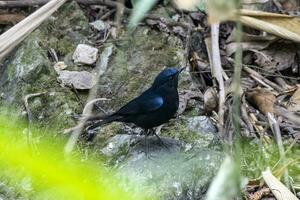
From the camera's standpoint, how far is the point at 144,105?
389 centimetres

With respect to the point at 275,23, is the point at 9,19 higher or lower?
lower

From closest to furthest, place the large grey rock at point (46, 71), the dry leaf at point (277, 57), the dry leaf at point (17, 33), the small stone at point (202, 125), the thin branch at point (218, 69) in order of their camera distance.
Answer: the dry leaf at point (17, 33), the small stone at point (202, 125), the thin branch at point (218, 69), the large grey rock at point (46, 71), the dry leaf at point (277, 57)

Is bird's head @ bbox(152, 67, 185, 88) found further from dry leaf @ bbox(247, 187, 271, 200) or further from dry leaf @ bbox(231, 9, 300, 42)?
dry leaf @ bbox(231, 9, 300, 42)

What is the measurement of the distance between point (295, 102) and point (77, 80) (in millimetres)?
1634

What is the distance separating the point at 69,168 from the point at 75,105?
12.0 ft

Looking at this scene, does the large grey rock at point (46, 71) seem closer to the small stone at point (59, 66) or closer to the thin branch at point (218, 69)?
the small stone at point (59, 66)

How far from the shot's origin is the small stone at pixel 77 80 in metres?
4.55

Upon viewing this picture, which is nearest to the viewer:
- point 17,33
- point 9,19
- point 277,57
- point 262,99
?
point 17,33

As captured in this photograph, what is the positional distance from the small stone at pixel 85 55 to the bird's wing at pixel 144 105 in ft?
3.41

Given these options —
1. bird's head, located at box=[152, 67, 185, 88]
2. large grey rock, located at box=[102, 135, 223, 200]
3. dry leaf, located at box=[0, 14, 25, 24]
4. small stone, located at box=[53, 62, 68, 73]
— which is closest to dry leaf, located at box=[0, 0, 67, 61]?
large grey rock, located at box=[102, 135, 223, 200]

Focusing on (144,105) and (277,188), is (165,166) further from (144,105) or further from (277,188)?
→ (277,188)

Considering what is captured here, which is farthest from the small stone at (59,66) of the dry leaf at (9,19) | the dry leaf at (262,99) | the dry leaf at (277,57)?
the dry leaf at (277,57)

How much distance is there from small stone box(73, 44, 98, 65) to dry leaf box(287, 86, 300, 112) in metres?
1.54

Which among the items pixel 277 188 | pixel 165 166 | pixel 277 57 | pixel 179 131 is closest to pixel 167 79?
pixel 179 131
